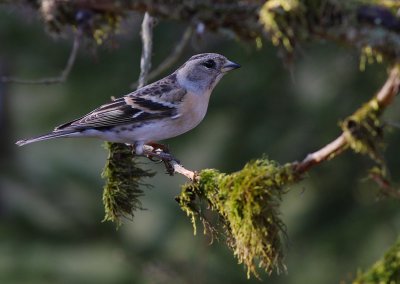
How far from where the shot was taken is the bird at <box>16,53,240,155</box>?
545 cm

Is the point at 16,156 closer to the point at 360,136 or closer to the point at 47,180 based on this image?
the point at 47,180

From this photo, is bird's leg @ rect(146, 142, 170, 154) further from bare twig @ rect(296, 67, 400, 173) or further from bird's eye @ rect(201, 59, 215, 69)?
bare twig @ rect(296, 67, 400, 173)

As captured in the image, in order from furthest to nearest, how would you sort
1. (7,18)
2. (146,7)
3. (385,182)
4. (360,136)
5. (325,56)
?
Result: (7,18)
(325,56)
(146,7)
(385,182)
(360,136)

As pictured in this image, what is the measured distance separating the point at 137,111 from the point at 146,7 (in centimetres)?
131

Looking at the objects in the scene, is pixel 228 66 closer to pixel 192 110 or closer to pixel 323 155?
pixel 192 110

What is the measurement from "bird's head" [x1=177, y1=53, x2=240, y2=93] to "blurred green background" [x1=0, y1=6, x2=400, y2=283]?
218 mm

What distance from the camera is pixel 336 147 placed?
312 cm

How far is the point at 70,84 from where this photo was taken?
302 inches

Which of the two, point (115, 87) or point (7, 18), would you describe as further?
point (7, 18)

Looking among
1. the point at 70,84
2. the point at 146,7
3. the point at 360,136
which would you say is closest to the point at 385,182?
the point at 360,136

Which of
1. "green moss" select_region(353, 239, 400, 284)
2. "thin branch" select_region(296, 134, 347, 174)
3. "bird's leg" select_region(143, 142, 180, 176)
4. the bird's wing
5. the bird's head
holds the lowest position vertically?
"green moss" select_region(353, 239, 400, 284)

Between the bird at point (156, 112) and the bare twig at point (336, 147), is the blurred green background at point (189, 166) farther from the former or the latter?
the bare twig at point (336, 147)

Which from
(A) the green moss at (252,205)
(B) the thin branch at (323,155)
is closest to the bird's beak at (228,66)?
(A) the green moss at (252,205)

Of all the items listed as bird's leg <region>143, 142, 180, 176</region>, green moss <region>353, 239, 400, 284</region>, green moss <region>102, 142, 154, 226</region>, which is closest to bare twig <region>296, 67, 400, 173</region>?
green moss <region>353, 239, 400, 284</region>
